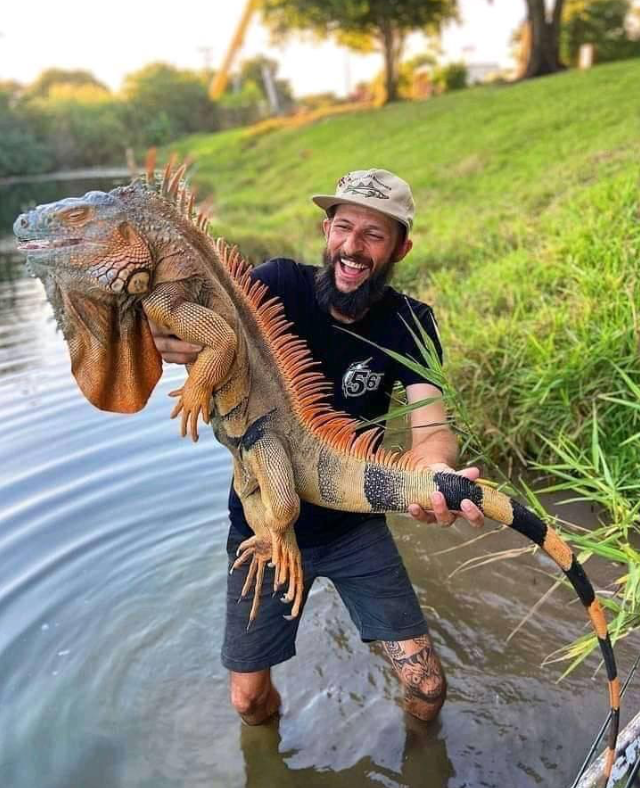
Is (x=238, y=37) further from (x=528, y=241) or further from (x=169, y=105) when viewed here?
(x=169, y=105)

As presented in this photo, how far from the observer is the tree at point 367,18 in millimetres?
28172

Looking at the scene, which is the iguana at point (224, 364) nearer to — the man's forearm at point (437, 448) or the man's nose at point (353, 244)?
the man's forearm at point (437, 448)

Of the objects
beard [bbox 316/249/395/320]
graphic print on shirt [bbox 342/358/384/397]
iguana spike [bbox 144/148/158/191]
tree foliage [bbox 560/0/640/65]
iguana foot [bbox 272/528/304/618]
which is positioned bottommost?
iguana foot [bbox 272/528/304/618]

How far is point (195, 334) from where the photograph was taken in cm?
220

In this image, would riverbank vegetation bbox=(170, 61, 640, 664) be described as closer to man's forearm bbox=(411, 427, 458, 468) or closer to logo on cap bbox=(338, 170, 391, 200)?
man's forearm bbox=(411, 427, 458, 468)

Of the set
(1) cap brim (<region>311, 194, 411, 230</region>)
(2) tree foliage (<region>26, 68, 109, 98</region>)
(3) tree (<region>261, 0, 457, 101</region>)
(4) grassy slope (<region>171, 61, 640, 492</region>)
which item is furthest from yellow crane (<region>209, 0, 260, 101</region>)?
(2) tree foliage (<region>26, 68, 109, 98</region>)

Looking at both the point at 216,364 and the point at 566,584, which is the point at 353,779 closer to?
the point at 566,584

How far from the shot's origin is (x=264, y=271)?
294 centimetres

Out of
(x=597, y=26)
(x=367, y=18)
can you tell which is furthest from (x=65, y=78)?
(x=597, y=26)

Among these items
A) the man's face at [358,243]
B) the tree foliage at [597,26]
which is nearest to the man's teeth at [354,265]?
the man's face at [358,243]

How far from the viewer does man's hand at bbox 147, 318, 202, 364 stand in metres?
2.28

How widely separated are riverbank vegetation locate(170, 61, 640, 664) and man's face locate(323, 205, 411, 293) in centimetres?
70

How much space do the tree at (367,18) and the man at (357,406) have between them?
91.3ft

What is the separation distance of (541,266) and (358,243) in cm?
348
